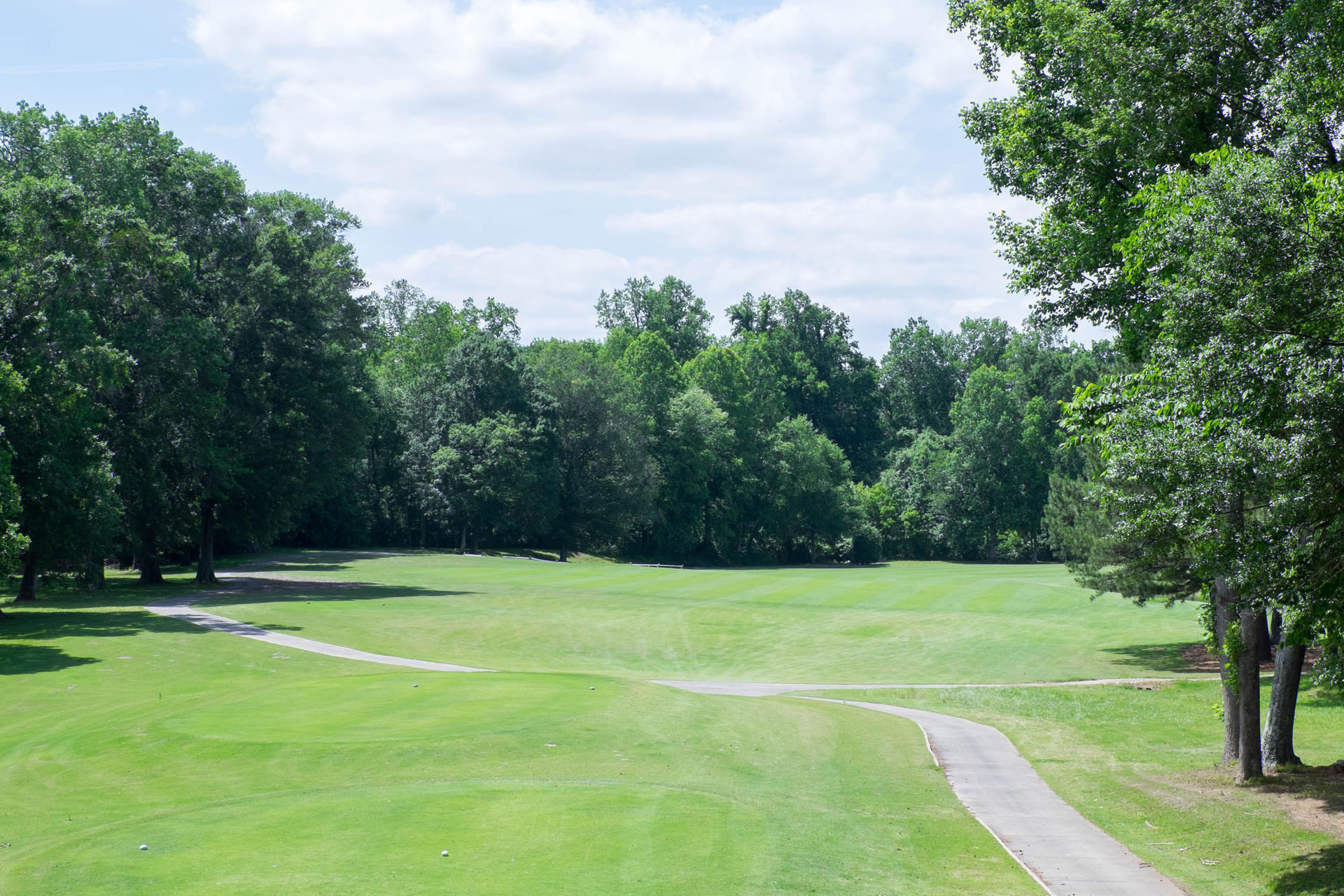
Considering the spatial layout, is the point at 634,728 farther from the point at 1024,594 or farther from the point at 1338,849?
the point at 1024,594

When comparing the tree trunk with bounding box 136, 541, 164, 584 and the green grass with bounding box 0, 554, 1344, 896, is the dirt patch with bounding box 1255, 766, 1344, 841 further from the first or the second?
the tree trunk with bounding box 136, 541, 164, 584

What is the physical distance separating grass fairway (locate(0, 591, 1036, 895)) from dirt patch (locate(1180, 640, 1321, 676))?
1578cm

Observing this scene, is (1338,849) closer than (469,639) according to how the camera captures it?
Yes

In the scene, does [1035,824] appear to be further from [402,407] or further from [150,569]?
[402,407]

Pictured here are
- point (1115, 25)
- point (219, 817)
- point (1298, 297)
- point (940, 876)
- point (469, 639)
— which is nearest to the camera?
point (1298, 297)

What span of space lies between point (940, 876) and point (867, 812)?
305 cm

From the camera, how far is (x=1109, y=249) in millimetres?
17672

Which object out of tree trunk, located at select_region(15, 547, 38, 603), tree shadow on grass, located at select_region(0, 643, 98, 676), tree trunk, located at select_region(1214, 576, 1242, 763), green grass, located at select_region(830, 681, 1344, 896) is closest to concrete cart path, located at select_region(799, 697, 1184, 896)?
green grass, located at select_region(830, 681, 1344, 896)

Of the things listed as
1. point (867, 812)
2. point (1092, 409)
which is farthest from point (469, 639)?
point (1092, 409)

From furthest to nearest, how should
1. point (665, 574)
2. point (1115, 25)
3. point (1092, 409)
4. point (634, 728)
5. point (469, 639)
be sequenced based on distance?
point (665, 574) < point (469, 639) < point (634, 728) < point (1115, 25) < point (1092, 409)

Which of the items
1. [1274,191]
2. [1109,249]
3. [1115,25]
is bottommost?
[1274,191]

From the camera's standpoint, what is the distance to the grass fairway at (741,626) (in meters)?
34.0

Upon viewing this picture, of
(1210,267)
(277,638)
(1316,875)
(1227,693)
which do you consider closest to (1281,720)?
(1227,693)

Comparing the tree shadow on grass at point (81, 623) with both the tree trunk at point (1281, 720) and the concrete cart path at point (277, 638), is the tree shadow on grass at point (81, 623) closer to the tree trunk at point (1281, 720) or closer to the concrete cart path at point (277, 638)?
the concrete cart path at point (277, 638)
